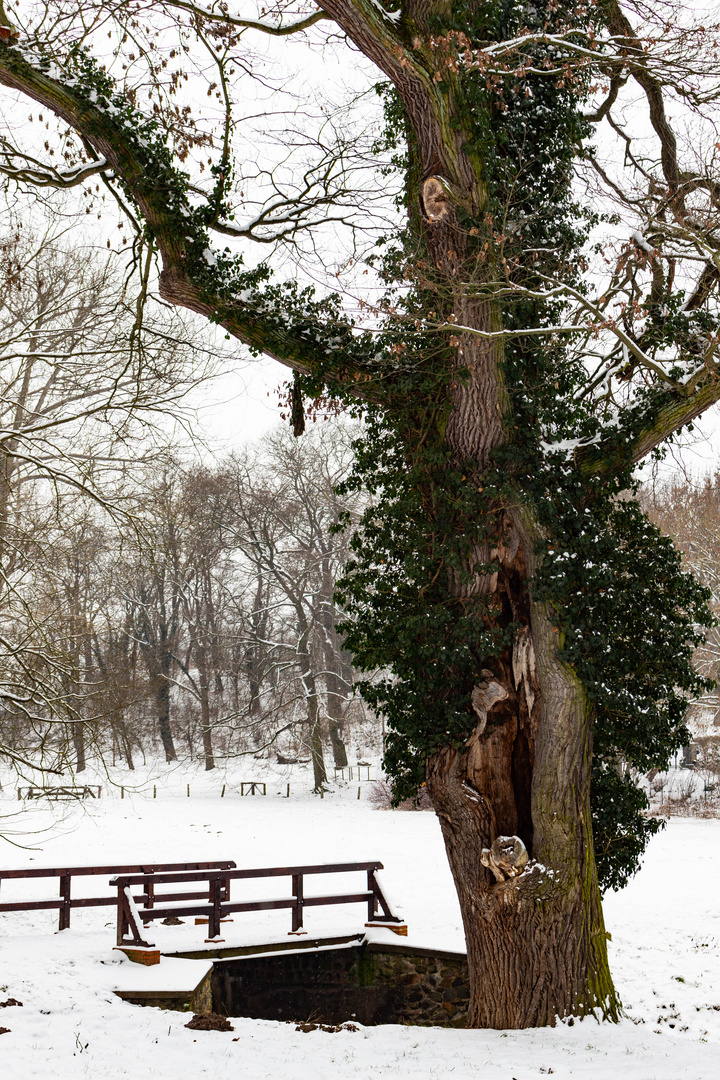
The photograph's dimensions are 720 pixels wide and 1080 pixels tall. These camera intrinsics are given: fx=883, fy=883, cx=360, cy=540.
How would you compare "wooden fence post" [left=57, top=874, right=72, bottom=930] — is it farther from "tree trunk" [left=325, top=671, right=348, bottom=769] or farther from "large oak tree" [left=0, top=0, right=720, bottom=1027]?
"tree trunk" [left=325, top=671, right=348, bottom=769]

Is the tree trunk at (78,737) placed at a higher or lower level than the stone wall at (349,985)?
higher

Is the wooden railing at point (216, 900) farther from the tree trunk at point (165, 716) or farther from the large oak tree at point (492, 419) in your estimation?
the tree trunk at point (165, 716)

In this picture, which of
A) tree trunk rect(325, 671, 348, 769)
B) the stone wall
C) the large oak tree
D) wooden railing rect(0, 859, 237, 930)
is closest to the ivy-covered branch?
the large oak tree

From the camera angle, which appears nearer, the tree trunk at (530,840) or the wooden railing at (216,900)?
the tree trunk at (530,840)

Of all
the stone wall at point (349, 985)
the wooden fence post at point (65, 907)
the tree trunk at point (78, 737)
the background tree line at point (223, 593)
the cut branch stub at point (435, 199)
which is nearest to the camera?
the cut branch stub at point (435, 199)

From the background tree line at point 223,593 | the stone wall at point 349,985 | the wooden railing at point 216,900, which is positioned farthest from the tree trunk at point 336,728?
the stone wall at point 349,985

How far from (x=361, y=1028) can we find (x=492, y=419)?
5.73 metres

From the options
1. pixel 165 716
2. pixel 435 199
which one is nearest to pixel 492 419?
pixel 435 199

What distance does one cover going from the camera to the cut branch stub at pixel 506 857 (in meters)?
7.56

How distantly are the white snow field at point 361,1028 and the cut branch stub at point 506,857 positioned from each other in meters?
1.31

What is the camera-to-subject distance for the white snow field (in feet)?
21.4

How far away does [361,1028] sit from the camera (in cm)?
803

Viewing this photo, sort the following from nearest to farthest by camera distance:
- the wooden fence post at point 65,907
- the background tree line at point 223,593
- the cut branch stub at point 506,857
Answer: the cut branch stub at point 506,857
the wooden fence post at point 65,907
the background tree line at point 223,593

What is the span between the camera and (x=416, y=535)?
8.42 metres
